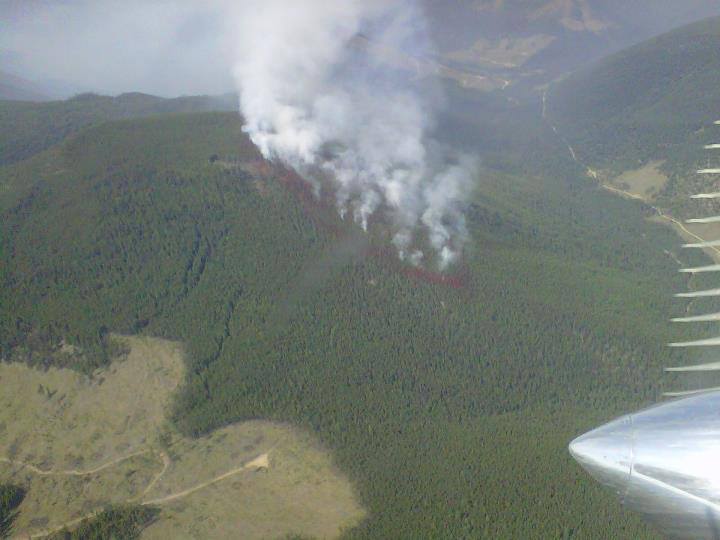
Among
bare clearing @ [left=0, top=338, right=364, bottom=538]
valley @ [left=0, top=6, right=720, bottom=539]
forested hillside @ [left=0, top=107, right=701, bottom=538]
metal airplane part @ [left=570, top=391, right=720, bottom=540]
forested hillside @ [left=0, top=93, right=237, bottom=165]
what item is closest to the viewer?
metal airplane part @ [left=570, top=391, right=720, bottom=540]

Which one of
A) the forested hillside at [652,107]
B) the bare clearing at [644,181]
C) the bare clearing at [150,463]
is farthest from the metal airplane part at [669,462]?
the bare clearing at [644,181]

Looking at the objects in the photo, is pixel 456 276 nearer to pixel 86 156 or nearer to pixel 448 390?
pixel 448 390

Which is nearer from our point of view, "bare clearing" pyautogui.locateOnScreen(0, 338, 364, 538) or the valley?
"bare clearing" pyautogui.locateOnScreen(0, 338, 364, 538)

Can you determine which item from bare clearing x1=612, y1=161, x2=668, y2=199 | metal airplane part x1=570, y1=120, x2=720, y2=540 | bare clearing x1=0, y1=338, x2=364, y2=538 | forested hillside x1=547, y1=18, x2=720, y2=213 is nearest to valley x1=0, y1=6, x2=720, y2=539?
bare clearing x1=0, y1=338, x2=364, y2=538

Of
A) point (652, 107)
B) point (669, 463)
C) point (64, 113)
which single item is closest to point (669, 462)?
point (669, 463)

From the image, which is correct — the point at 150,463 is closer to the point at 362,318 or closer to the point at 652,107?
the point at 362,318

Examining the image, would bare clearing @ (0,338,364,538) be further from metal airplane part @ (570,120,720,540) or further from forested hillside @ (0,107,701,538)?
metal airplane part @ (570,120,720,540)
